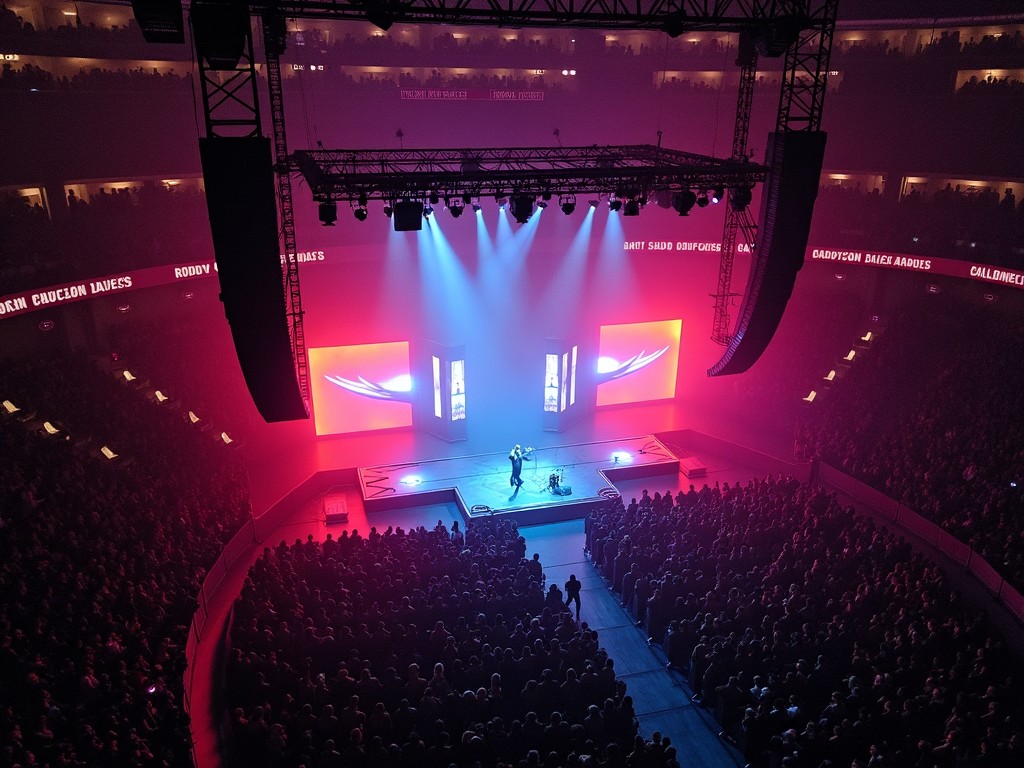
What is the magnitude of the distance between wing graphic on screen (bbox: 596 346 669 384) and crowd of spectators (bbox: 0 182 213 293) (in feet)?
40.2

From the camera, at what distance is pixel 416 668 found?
9977 millimetres

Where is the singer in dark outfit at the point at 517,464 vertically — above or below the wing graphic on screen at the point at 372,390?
below

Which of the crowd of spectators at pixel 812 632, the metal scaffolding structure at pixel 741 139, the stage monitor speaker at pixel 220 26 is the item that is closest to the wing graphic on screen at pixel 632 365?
the metal scaffolding structure at pixel 741 139

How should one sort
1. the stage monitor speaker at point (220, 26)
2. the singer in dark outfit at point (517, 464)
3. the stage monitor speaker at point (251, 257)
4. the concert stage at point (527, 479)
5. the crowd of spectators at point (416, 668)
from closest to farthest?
the stage monitor speaker at point (220, 26) → the crowd of spectators at point (416, 668) → the stage monitor speaker at point (251, 257) → the concert stage at point (527, 479) → the singer in dark outfit at point (517, 464)

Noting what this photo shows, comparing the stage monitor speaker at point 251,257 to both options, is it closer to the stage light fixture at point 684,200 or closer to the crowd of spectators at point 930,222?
the stage light fixture at point 684,200

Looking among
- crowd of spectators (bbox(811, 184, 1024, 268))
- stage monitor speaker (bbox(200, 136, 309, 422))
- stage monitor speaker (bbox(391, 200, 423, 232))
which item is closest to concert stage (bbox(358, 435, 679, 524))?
stage monitor speaker (bbox(391, 200, 423, 232))

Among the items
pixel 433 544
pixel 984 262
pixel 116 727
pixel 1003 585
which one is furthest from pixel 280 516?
pixel 984 262

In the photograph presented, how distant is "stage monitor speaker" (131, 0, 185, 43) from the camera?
8.51 meters

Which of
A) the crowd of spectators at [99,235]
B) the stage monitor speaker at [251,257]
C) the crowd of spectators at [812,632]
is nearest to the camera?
the crowd of spectators at [812,632]

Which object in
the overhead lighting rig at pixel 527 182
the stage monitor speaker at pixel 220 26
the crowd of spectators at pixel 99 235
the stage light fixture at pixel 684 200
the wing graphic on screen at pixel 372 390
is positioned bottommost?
the wing graphic on screen at pixel 372 390

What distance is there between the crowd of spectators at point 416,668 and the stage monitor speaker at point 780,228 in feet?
20.6

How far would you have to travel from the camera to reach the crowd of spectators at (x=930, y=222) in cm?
1953

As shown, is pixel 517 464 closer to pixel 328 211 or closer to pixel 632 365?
pixel 632 365

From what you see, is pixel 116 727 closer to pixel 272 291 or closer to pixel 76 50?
pixel 272 291
